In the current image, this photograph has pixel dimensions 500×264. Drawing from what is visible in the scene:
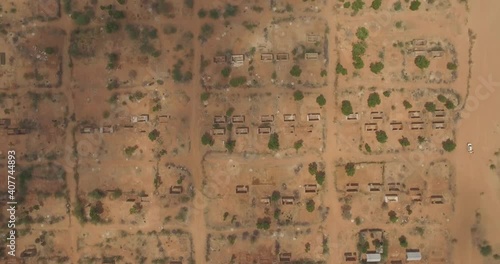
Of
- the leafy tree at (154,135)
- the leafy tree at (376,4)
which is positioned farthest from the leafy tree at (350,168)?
the leafy tree at (154,135)

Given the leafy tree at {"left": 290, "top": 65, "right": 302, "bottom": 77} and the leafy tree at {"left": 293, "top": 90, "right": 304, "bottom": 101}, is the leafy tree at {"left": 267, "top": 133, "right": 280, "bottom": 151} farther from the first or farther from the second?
the leafy tree at {"left": 290, "top": 65, "right": 302, "bottom": 77}

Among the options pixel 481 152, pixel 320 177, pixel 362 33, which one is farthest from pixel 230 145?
pixel 481 152

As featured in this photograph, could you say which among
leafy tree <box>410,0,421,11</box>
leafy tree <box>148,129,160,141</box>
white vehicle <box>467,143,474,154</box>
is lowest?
white vehicle <box>467,143,474,154</box>

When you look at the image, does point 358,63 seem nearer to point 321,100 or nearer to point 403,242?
point 321,100

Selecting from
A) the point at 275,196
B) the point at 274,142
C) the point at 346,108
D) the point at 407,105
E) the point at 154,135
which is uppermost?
the point at 407,105

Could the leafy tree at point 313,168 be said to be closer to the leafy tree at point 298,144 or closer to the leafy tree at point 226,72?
the leafy tree at point 298,144

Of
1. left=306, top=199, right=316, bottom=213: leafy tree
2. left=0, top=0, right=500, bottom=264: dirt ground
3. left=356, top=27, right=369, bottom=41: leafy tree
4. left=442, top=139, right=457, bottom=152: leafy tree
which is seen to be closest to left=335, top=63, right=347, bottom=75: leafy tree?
left=0, top=0, right=500, bottom=264: dirt ground
